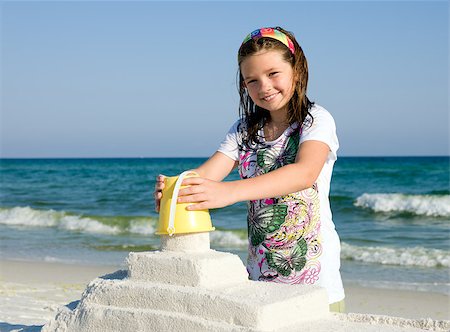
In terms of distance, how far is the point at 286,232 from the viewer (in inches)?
110

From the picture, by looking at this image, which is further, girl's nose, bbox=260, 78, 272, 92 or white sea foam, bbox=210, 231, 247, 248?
white sea foam, bbox=210, 231, 247, 248

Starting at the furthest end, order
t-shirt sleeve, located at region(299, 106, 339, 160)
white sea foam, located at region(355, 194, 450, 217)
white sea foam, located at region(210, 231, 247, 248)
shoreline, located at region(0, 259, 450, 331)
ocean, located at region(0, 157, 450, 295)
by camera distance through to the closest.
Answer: white sea foam, located at region(355, 194, 450, 217), white sea foam, located at region(210, 231, 247, 248), ocean, located at region(0, 157, 450, 295), shoreline, located at region(0, 259, 450, 331), t-shirt sleeve, located at region(299, 106, 339, 160)

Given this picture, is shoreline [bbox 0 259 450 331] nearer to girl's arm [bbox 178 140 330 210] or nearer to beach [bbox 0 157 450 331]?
beach [bbox 0 157 450 331]

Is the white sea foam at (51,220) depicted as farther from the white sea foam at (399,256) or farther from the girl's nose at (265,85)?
the girl's nose at (265,85)

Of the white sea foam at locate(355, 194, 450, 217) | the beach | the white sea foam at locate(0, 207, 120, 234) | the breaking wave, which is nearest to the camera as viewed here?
the beach

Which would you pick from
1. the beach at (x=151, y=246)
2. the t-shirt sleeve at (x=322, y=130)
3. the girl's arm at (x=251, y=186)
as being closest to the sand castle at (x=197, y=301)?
the girl's arm at (x=251, y=186)

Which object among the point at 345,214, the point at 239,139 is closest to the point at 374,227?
the point at 345,214

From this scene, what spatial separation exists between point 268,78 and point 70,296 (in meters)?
5.00

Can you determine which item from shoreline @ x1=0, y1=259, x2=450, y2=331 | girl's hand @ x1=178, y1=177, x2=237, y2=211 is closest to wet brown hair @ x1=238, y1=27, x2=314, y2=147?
girl's hand @ x1=178, y1=177, x2=237, y2=211

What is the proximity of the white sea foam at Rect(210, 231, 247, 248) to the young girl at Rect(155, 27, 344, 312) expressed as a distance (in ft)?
31.3

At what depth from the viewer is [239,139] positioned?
10.0 feet

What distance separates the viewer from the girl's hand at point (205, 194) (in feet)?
7.80

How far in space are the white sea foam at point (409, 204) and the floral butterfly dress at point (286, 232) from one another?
16.0 m

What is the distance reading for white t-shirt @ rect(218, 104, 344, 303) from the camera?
278cm
